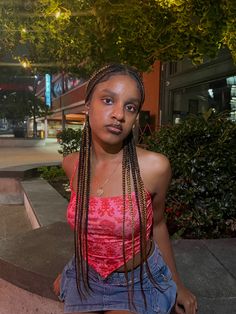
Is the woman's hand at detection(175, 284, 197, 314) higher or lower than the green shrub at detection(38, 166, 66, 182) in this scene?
higher

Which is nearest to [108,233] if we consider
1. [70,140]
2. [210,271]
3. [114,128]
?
[114,128]

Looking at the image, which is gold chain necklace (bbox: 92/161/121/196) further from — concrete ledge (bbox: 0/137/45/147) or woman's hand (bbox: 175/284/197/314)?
concrete ledge (bbox: 0/137/45/147)

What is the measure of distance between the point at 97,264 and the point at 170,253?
35 centimetres

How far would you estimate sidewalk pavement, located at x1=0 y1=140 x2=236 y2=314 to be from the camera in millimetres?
2314

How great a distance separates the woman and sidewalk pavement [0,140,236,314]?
0.72 meters

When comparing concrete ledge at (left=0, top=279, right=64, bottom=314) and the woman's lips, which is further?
concrete ledge at (left=0, top=279, right=64, bottom=314)

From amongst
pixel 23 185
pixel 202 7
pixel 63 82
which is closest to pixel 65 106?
pixel 63 82

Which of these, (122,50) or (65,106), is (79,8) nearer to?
(122,50)

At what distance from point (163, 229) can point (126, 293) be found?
0.36 m

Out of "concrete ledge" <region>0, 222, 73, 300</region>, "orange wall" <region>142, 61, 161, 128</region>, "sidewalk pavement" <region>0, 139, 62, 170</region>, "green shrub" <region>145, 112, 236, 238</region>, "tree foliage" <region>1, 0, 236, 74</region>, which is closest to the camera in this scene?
"concrete ledge" <region>0, 222, 73, 300</region>

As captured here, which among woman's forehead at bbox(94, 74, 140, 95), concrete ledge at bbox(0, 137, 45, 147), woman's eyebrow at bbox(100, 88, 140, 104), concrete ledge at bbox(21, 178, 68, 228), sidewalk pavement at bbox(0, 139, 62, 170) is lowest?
concrete ledge at bbox(0, 137, 45, 147)

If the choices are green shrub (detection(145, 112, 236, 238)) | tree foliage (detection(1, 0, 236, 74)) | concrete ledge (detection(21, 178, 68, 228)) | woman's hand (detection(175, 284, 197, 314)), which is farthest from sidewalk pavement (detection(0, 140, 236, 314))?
tree foliage (detection(1, 0, 236, 74))

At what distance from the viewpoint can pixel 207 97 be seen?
10.8 meters

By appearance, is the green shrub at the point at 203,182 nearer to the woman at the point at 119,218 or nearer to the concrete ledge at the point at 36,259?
the concrete ledge at the point at 36,259
